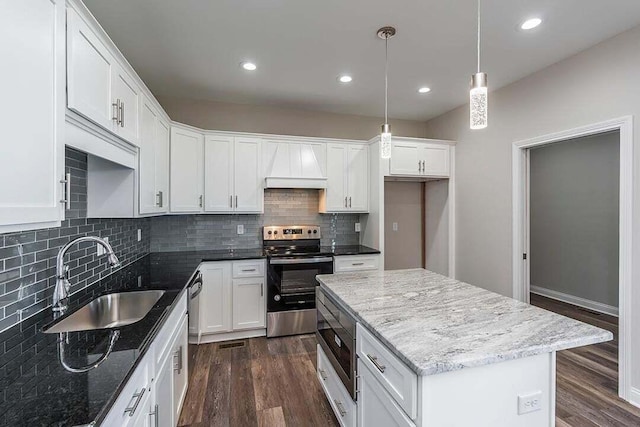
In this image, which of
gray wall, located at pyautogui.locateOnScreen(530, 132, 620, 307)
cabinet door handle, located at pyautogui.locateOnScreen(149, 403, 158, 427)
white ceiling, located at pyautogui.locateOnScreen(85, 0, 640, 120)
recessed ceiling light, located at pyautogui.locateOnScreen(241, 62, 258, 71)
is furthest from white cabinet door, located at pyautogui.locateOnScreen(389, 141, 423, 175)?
cabinet door handle, located at pyautogui.locateOnScreen(149, 403, 158, 427)

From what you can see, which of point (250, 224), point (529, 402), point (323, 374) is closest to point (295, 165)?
point (250, 224)

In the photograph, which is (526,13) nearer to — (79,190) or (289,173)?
(289,173)

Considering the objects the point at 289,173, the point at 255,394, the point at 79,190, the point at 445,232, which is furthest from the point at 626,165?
the point at 79,190

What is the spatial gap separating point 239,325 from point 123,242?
4.77 feet

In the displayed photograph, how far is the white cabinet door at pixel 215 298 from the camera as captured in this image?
10.7 feet

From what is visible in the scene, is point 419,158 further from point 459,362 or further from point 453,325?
point 459,362

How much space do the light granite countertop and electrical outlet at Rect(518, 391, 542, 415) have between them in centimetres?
22

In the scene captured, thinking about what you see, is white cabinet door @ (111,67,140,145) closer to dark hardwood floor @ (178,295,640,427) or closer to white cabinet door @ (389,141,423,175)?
dark hardwood floor @ (178,295,640,427)

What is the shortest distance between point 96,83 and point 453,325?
2.07 m

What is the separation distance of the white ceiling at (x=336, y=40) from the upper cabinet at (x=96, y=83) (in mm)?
644

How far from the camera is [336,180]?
12.8ft

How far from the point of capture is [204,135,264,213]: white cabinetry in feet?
11.6

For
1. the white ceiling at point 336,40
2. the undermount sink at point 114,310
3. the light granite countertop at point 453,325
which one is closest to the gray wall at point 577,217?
the white ceiling at point 336,40

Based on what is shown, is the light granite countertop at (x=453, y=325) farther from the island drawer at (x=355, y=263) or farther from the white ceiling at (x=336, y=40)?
the white ceiling at (x=336, y=40)
